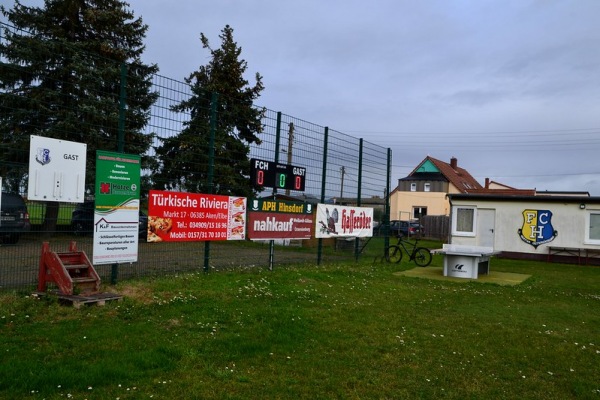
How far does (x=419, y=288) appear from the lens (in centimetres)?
1110

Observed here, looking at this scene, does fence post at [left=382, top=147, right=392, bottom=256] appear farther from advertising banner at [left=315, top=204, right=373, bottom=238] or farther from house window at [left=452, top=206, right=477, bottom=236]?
house window at [left=452, top=206, right=477, bottom=236]

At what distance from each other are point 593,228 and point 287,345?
21.1 metres

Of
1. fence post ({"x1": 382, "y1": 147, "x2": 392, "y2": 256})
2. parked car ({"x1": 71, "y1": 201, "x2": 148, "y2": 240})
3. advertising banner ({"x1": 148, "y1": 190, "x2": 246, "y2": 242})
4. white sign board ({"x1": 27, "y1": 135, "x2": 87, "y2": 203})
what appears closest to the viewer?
white sign board ({"x1": 27, "y1": 135, "x2": 87, "y2": 203})

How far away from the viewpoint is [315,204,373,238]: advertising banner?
14.0 meters

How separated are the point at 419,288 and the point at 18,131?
8184mm

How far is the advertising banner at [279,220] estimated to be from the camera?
11.6m

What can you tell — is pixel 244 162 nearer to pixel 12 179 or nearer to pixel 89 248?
pixel 89 248

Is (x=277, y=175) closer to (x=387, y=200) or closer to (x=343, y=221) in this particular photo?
(x=343, y=221)

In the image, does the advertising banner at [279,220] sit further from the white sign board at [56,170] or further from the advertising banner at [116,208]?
the white sign board at [56,170]

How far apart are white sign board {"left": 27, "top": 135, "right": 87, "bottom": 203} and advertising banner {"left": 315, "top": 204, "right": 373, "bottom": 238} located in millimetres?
7240

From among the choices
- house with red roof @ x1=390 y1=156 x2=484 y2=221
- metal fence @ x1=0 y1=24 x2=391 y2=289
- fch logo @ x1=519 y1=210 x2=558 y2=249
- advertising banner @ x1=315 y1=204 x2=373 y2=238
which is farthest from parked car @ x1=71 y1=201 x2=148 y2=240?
house with red roof @ x1=390 y1=156 x2=484 y2=221

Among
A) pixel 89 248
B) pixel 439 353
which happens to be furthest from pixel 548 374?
pixel 89 248

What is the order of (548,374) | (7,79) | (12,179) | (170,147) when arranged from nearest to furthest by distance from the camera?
1. (548,374)
2. (12,179)
3. (7,79)
4. (170,147)


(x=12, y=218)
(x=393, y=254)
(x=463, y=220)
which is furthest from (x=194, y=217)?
(x=463, y=220)
